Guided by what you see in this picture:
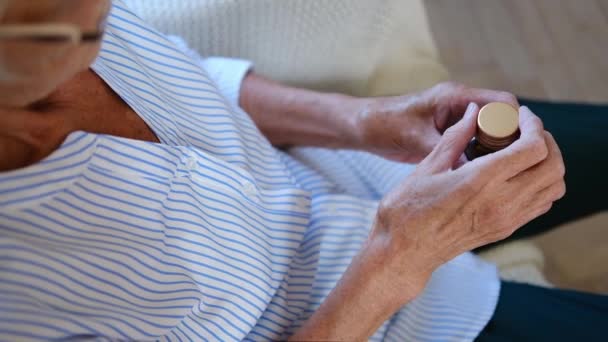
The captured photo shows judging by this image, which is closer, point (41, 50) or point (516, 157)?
point (41, 50)

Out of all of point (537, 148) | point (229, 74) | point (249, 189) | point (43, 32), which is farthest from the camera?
point (229, 74)

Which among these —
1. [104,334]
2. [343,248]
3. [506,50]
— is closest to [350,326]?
[343,248]

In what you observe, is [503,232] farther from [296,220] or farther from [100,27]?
[100,27]

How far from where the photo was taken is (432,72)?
3.55 ft

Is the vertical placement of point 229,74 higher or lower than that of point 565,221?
higher

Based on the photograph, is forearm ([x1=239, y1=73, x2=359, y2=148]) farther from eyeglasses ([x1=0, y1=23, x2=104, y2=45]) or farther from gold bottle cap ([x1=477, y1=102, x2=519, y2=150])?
eyeglasses ([x1=0, y1=23, x2=104, y2=45])

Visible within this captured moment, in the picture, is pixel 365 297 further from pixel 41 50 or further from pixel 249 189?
pixel 41 50

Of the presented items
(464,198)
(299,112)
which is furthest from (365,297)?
(299,112)

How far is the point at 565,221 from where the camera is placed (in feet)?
3.23

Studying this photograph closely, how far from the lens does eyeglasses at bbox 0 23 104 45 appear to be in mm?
451

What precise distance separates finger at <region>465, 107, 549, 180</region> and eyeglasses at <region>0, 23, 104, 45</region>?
1.28 ft

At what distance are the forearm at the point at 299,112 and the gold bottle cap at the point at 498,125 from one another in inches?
10.7

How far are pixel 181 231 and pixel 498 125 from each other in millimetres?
354

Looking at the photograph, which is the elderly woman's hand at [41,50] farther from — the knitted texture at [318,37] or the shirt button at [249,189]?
the knitted texture at [318,37]
